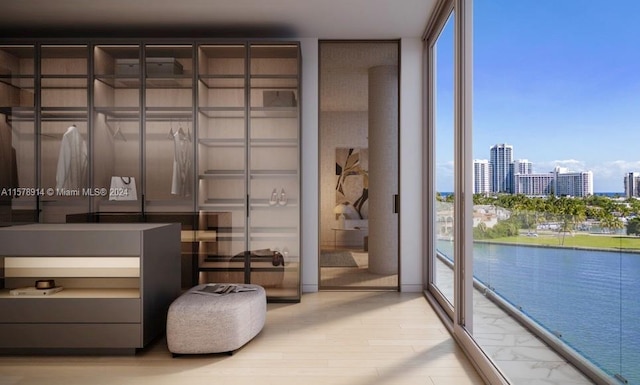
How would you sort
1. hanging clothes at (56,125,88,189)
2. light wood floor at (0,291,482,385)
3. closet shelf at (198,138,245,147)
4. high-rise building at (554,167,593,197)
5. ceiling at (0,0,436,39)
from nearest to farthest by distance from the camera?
high-rise building at (554,167,593,197) < light wood floor at (0,291,482,385) < ceiling at (0,0,436,39) < hanging clothes at (56,125,88,189) < closet shelf at (198,138,245,147)

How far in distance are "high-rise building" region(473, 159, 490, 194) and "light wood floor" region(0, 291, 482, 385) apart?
43.8 inches

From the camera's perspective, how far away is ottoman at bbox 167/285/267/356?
3086mm

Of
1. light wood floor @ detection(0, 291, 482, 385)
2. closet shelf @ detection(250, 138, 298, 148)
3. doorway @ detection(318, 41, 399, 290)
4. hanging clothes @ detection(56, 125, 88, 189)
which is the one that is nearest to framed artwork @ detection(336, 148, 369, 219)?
doorway @ detection(318, 41, 399, 290)

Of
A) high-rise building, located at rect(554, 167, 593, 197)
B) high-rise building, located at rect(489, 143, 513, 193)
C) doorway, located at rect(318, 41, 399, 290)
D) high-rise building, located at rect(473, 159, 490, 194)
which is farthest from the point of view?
doorway, located at rect(318, 41, 399, 290)

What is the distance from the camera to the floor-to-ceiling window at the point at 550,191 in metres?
1.52

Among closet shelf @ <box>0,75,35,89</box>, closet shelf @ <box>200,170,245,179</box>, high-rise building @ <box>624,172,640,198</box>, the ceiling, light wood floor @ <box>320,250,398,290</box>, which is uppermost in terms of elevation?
the ceiling

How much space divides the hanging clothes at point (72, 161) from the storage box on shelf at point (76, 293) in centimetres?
139

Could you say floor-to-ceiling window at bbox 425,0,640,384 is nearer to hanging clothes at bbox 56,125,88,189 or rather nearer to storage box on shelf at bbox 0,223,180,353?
storage box on shelf at bbox 0,223,180,353

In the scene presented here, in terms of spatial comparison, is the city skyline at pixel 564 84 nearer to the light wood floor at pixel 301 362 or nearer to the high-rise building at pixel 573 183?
the high-rise building at pixel 573 183

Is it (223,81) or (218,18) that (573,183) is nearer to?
(223,81)

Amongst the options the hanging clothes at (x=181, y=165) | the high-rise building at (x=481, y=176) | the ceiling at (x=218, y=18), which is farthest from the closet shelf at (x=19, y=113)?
the high-rise building at (x=481, y=176)

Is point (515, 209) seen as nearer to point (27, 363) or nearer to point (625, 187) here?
point (625, 187)

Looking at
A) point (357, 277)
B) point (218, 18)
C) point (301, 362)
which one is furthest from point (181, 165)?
point (301, 362)

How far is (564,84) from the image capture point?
187 cm
